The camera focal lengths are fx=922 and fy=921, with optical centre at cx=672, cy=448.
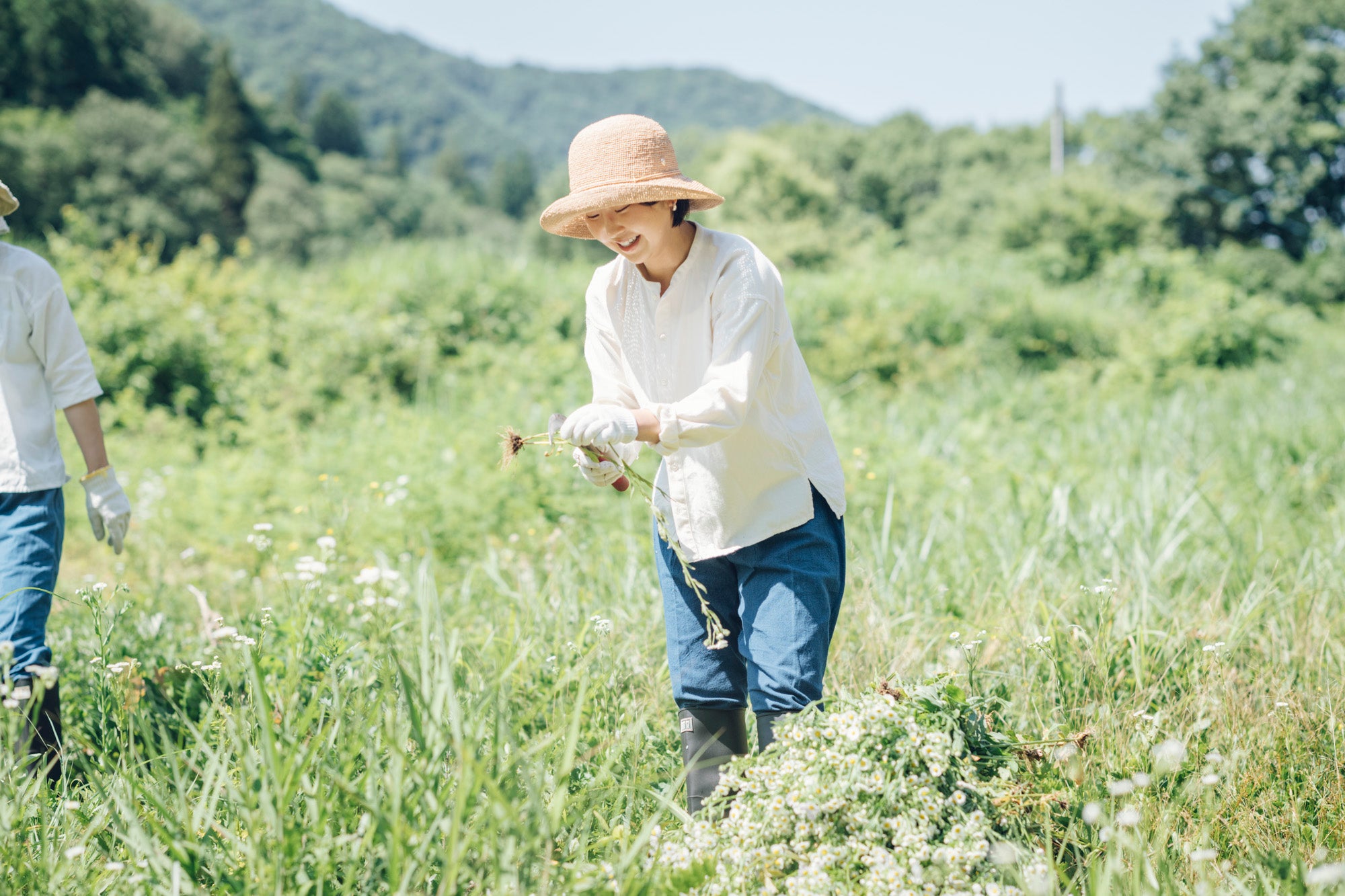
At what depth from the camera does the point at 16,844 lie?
1.55m

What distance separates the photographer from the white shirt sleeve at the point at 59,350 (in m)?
2.28

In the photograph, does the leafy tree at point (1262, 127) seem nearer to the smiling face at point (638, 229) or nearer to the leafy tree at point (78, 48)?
the smiling face at point (638, 229)

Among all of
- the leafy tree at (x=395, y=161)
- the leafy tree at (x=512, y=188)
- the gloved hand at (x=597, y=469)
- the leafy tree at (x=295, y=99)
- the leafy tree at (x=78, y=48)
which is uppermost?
the leafy tree at (x=295, y=99)

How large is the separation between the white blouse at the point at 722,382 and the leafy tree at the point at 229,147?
4107 centimetres

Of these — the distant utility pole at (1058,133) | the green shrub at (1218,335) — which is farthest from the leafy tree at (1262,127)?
the green shrub at (1218,335)

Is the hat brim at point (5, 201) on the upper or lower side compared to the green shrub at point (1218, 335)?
upper

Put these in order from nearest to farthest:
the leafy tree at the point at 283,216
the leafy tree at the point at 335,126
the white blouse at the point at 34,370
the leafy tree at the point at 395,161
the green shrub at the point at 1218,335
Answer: the white blouse at the point at 34,370, the green shrub at the point at 1218,335, the leafy tree at the point at 283,216, the leafy tree at the point at 395,161, the leafy tree at the point at 335,126

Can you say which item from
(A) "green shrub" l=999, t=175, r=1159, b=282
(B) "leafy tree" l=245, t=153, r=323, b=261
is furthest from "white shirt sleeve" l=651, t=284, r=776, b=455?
(B) "leafy tree" l=245, t=153, r=323, b=261

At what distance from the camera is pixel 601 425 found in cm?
161

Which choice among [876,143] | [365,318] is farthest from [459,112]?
[365,318]

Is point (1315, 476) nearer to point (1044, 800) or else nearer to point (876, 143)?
point (1044, 800)

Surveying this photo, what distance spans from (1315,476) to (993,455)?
65.3 inches

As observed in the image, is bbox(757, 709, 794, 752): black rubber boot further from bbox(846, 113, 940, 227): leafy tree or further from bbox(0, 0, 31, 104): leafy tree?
bbox(846, 113, 940, 227): leafy tree

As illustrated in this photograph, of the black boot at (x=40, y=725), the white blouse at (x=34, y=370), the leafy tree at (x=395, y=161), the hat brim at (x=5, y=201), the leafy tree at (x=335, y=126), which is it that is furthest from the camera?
→ the leafy tree at (x=335, y=126)
